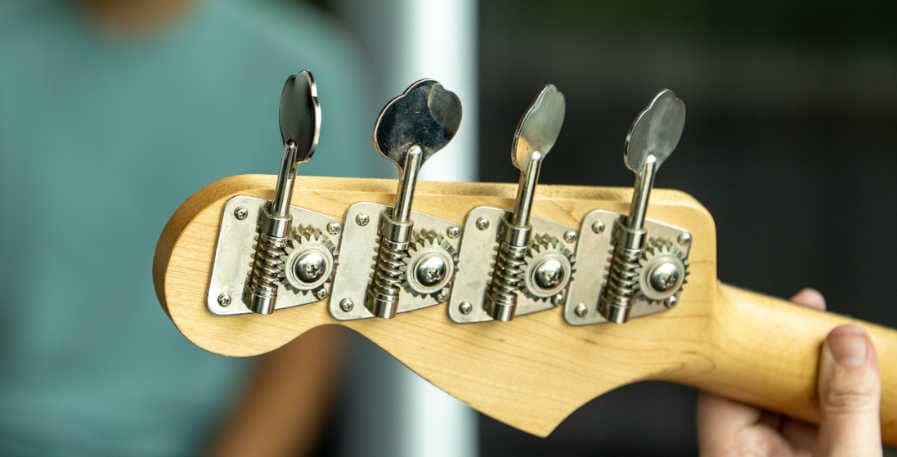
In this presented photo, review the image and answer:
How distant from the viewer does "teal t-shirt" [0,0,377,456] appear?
102 centimetres

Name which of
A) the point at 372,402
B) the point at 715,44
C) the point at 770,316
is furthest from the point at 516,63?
the point at 770,316

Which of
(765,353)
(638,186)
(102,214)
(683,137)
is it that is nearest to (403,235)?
(638,186)

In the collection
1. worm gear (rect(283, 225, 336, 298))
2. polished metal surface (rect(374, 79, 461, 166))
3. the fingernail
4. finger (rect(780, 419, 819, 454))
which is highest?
polished metal surface (rect(374, 79, 461, 166))

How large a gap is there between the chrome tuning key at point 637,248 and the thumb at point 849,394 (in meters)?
0.14

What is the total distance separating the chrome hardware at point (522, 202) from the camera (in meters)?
0.47

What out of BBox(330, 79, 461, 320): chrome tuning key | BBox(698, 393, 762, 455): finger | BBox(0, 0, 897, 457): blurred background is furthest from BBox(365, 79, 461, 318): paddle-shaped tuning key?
BBox(0, 0, 897, 457): blurred background

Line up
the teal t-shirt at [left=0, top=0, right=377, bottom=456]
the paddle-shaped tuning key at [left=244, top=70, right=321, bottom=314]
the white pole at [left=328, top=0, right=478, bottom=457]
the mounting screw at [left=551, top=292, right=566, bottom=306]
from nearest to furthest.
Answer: the paddle-shaped tuning key at [left=244, top=70, right=321, bottom=314], the mounting screw at [left=551, top=292, right=566, bottom=306], the teal t-shirt at [left=0, top=0, right=377, bottom=456], the white pole at [left=328, top=0, right=478, bottom=457]

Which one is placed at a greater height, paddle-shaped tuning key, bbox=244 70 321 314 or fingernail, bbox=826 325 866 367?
paddle-shaped tuning key, bbox=244 70 321 314

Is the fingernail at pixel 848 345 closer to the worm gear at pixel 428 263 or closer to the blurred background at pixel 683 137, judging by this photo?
the worm gear at pixel 428 263

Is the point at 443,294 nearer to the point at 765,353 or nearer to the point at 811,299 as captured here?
the point at 765,353

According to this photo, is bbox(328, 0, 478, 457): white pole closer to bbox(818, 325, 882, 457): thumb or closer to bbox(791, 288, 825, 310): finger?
bbox(791, 288, 825, 310): finger

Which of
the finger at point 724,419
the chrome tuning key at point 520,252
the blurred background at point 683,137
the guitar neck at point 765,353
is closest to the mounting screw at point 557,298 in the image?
the chrome tuning key at point 520,252

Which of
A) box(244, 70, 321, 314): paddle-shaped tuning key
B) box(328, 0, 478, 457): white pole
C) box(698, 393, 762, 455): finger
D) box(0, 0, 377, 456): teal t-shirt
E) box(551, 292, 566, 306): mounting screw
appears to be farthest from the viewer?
box(328, 0, 478, 457): white pole

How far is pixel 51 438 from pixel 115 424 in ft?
0.21
